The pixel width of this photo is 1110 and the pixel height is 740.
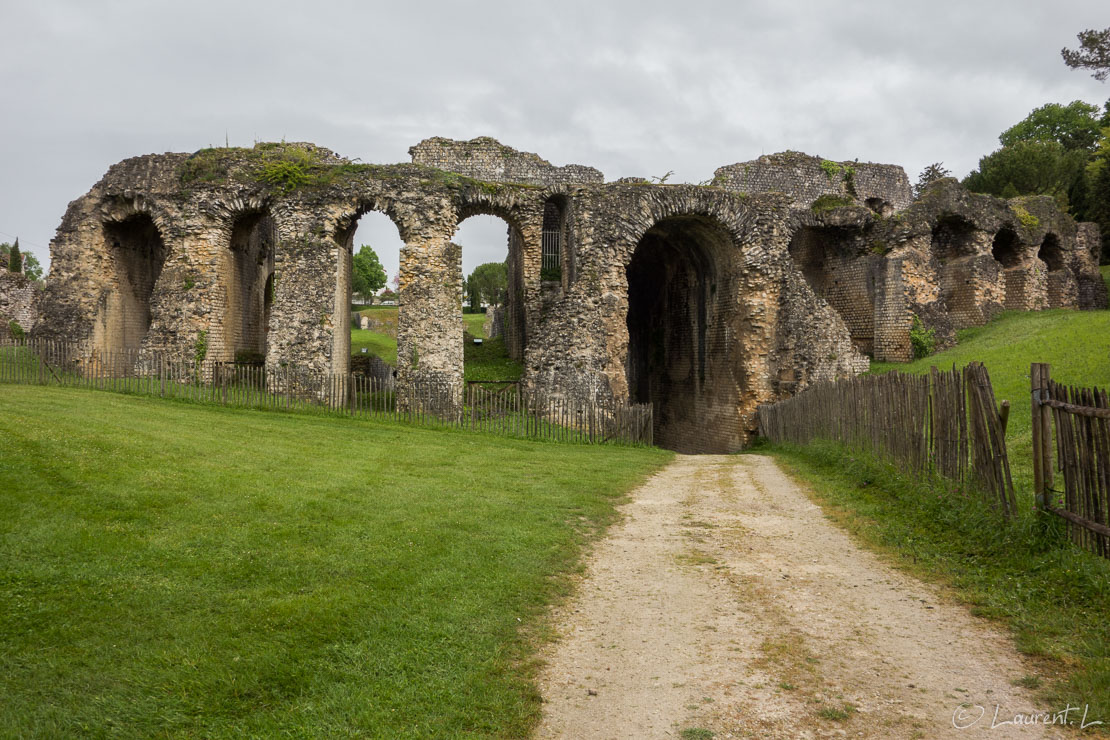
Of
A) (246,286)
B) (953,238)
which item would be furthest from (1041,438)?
(953,238)

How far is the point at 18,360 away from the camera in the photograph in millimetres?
16797

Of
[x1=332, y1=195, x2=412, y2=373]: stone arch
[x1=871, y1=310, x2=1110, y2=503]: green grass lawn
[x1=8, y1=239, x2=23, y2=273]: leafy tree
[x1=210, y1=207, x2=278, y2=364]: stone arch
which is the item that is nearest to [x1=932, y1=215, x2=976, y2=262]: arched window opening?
[x1=871, y1=310, x2=1110, y2=503]: green grass lawn

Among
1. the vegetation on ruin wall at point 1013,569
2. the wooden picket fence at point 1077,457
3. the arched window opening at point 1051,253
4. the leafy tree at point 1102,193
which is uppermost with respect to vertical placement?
the leafy tree at point 1102,193

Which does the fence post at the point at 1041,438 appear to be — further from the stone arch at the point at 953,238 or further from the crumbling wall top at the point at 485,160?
the crumbling wall top at the point at 485,160

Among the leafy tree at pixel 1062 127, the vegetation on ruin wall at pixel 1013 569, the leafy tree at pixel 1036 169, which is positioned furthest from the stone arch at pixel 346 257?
the leafy tree at pixel 1062 127

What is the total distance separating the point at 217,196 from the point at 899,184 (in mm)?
30096

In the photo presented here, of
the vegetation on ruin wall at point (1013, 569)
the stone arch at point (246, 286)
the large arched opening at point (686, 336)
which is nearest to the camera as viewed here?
the vegetation on ruin wall at point (1013, 569)

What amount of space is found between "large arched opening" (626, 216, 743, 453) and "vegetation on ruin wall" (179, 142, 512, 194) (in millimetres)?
7305

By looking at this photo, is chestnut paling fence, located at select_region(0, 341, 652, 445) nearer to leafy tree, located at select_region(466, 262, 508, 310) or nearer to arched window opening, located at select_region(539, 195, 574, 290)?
arched window opening, located at select_region(539, 195, 574, 290)

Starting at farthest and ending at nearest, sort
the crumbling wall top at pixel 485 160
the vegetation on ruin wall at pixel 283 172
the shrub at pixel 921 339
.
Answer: the crumbling wall top at pixel 485 160 < the shrub at pixel 921 339 < the vegetation on ruin wall at pixel 283 172

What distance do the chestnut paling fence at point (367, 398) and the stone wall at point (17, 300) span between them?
18091 mm

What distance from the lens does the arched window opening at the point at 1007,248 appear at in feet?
92.3

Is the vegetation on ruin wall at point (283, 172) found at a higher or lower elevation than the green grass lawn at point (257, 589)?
higher

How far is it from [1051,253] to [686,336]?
60.1 ft
